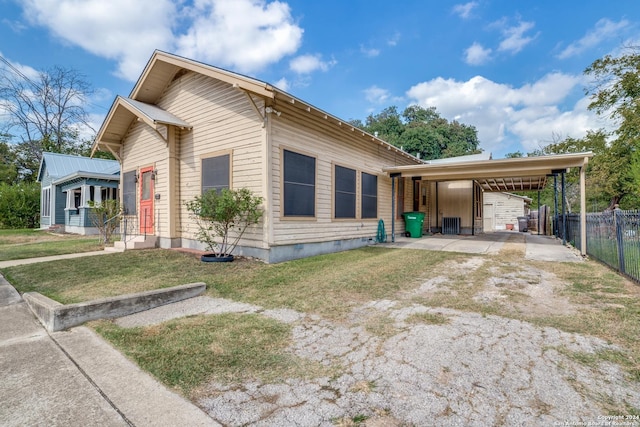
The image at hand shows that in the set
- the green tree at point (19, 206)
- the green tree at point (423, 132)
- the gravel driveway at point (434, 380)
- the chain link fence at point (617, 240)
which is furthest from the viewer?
the green tree at point (423, 132)

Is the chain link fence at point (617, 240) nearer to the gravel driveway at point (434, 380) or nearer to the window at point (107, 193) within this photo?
the gravel driveway at point (434, 380)

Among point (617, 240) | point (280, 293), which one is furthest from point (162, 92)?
point (617, 240)

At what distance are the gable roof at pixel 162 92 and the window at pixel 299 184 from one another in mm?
1162

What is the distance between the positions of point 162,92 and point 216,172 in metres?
4.06

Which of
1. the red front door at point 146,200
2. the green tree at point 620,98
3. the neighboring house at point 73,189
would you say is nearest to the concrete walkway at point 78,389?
the red front door at point 146,200

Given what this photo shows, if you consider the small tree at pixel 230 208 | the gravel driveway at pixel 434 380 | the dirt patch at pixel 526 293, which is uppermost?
the small tree at pixel 230 208

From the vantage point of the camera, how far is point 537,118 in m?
30.8

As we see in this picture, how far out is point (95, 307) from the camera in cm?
347

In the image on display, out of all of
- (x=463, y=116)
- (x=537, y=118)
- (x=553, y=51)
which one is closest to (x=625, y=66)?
(x=553, y=51)

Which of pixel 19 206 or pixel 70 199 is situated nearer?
pixel 70 199

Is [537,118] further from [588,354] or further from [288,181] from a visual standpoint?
[588,354]

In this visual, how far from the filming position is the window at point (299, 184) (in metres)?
Answer: 7.08

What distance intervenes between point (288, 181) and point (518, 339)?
5.42 m

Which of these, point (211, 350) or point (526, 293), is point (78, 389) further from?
point (526, 293)
